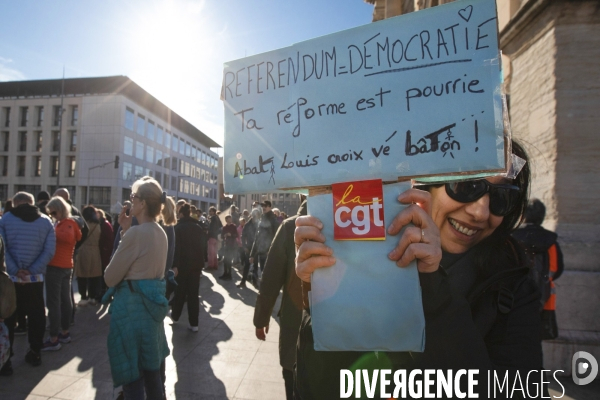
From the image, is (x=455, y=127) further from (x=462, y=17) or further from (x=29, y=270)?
(x=29, y=270)

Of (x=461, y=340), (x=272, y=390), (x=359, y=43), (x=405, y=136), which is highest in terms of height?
(x=359, y=43)

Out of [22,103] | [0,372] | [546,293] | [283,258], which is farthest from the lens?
[22,103]

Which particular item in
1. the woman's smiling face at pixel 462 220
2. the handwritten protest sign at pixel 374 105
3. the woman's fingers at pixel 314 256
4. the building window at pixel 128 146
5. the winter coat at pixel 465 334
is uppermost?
the building window at pixel 128 146

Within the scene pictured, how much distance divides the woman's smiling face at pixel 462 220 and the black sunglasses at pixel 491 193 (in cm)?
2

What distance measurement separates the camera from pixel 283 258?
2.74 m

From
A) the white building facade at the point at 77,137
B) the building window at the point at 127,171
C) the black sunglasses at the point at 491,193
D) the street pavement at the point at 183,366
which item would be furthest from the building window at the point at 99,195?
the black sunglasses at the point at 491,193

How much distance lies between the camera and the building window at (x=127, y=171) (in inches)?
1816

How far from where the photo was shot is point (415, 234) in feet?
3.24

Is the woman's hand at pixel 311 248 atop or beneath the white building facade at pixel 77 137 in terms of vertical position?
beneath

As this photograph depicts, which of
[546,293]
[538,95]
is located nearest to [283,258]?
[546,293]

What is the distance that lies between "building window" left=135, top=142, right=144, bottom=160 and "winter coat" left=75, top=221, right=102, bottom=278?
47.3 metres

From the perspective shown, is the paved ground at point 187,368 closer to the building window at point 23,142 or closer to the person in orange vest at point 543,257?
the person in orange vest at point 543,257

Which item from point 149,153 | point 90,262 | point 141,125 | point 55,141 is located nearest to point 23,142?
point 55,141

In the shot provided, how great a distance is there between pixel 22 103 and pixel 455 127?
204 ft
